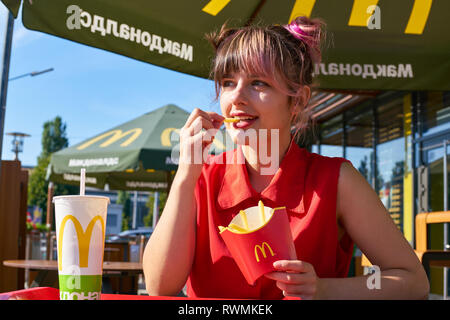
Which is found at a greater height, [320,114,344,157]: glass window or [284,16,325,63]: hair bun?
[320,114,344,157]: glass window

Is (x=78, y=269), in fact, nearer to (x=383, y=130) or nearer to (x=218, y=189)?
(x=218, y=189)

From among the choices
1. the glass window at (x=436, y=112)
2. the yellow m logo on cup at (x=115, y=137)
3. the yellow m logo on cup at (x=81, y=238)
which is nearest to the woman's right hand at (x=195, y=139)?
the yellow m logo on cup at (x=81, y=238)

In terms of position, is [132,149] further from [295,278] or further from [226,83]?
[295,278]

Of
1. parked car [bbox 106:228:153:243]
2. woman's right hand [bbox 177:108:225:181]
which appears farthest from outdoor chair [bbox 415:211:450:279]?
parked car [bbox 106:228:153:243]

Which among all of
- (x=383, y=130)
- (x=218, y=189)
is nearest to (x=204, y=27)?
(x=218, y=189)

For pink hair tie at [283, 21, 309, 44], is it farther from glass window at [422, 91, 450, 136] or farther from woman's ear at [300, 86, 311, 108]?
glass window at [422, 91, 450, 136]

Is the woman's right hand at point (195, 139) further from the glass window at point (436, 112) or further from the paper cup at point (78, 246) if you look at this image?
the glass window at point (436, 112)

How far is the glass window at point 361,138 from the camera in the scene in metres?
8.95

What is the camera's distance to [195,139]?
4.14 ft

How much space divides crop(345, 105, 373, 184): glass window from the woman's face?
766 cm

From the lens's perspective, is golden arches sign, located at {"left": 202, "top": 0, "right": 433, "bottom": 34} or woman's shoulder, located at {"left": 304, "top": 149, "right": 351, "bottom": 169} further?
golden arches sign, located at {"left": 202, "top": 0, "right": 433, "bottom": 34}

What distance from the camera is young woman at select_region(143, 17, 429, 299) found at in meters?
1.37

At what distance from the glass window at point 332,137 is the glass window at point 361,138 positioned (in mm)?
335

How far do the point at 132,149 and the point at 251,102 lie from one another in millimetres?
4817
